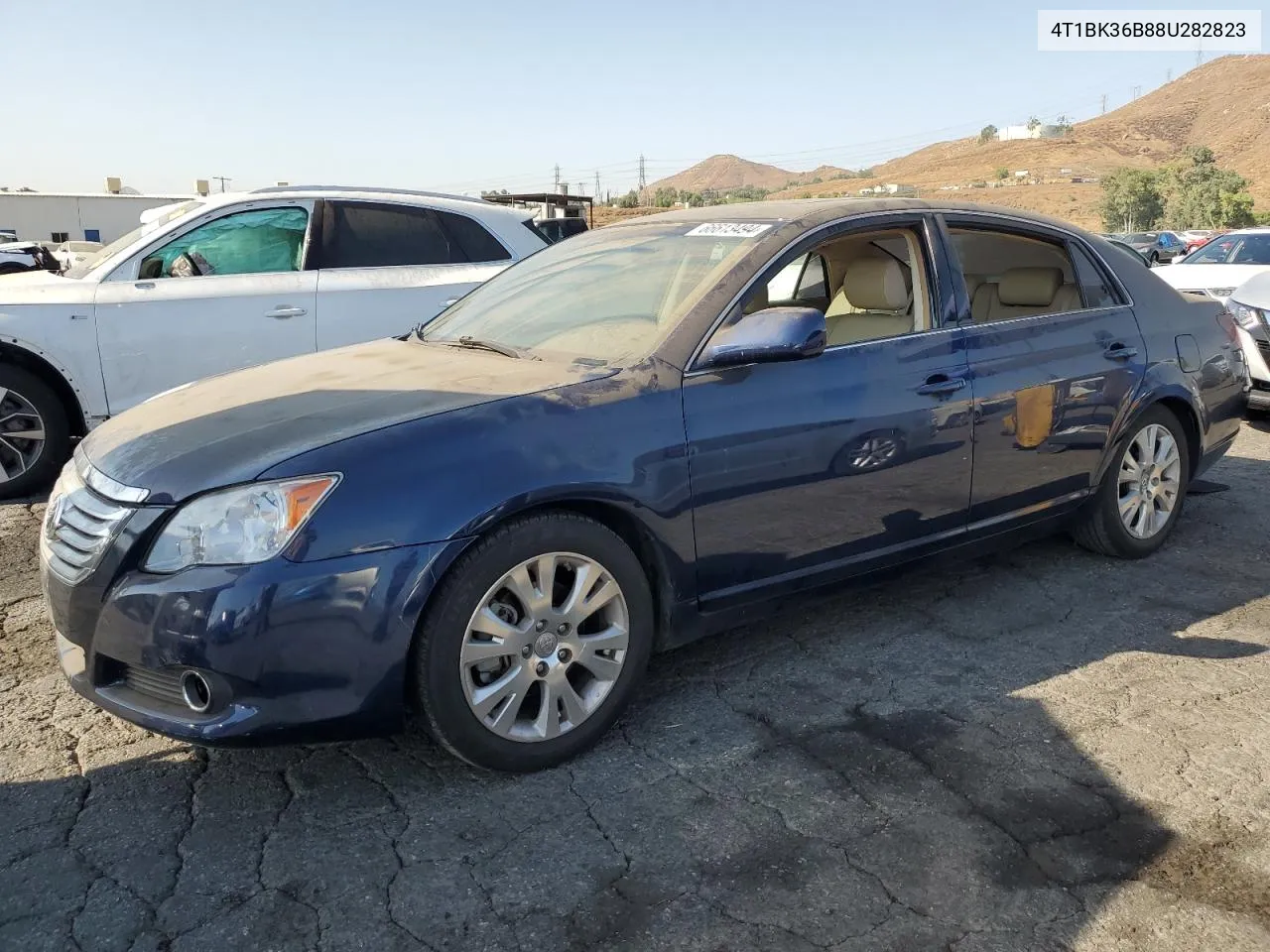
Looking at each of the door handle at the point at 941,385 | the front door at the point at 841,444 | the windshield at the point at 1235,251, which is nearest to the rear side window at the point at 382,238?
the front door at the point at 841,444

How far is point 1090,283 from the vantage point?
4594 millimetres

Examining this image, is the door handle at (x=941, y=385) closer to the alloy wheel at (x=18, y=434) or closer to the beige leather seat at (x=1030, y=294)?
the beige leather seat at (x=1030, y=294)

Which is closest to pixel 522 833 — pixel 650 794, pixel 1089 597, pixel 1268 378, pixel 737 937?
pixel 650 794

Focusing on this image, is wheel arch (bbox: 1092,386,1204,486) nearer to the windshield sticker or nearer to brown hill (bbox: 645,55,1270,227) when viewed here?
the windshield sticker

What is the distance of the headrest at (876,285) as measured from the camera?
405 centimetres

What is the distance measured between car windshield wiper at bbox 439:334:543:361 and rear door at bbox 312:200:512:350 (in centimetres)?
248

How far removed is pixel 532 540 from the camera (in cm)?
283

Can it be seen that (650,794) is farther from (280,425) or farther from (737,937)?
(280,425)

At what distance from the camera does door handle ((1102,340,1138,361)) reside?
443 cm

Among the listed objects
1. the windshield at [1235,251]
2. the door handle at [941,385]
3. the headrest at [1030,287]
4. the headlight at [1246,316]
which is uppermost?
the headrest at [1030,287]

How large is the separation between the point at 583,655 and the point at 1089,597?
8.08 feet

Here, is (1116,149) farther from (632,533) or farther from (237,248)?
(632,533)

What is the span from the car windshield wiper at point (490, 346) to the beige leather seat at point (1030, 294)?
6.57ft

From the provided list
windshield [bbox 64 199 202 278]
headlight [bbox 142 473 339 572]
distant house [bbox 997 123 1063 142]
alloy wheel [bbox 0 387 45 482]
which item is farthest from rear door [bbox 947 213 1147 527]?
distant house [bbox 997 123 1063 142]
